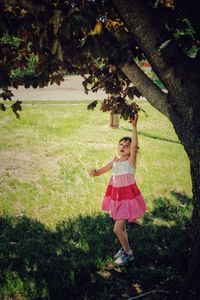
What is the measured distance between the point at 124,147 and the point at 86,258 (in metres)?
1.53

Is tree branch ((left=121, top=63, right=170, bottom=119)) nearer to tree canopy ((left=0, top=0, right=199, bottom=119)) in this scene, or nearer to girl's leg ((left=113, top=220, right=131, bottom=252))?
tree canopy ((left=0, top=0, right=199, bottom=119))

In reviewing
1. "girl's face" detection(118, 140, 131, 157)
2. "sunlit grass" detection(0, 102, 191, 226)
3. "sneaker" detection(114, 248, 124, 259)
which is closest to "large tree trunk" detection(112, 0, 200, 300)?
"sneaker" detection(114, 248, 124, 259)

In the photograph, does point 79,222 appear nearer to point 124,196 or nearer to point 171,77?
point 124,196

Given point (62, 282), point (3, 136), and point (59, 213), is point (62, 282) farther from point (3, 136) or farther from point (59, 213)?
point (3, 136)

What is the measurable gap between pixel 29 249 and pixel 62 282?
905 millimetres

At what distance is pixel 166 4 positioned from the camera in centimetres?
390

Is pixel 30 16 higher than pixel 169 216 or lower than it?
higher

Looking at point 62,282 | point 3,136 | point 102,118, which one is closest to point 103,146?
point 3,136

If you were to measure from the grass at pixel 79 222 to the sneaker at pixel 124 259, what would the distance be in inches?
3.2

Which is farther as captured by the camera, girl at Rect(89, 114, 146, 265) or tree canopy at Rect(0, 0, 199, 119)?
girl at Rect(89, 114, 146, 265)

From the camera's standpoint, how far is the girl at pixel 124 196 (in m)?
3.84

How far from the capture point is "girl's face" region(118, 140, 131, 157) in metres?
4.05

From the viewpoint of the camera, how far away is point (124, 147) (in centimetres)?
406

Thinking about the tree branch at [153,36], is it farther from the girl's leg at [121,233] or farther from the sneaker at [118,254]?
the sneaker at [118,254]
